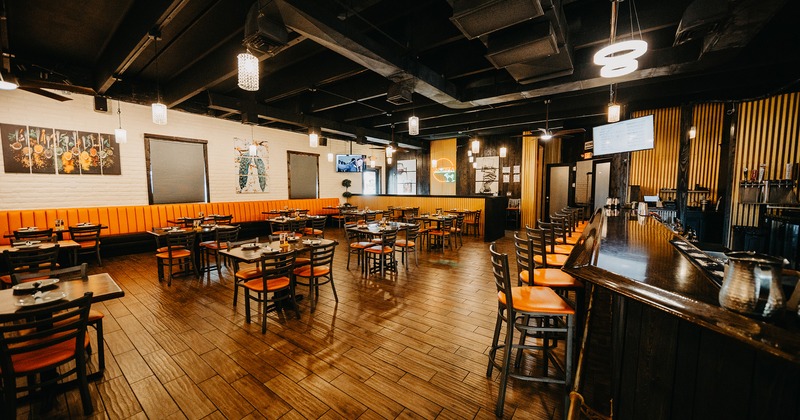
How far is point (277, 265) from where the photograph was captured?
3.16m

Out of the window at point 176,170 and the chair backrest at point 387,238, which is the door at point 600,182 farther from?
the window at point 176,170

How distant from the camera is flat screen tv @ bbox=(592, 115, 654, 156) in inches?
224

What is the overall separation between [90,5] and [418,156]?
10969 mm

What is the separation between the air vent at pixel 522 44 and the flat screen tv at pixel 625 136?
3.74 meters

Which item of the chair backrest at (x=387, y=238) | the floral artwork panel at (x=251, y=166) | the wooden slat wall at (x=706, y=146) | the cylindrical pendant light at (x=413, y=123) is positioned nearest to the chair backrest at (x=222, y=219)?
the floral artwork panel at (x=251, y=166)

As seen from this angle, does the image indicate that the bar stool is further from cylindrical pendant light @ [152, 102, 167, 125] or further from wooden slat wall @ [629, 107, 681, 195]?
wooden slat wall @ [629, 107, 681, 195]

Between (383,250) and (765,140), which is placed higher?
(765,140)

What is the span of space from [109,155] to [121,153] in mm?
213

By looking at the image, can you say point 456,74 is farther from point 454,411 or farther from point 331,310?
point 454,411

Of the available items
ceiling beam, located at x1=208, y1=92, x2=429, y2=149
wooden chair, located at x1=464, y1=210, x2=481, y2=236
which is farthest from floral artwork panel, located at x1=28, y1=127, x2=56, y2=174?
wooden chair, located at x1=464, y1=210, x2=481, y2=236

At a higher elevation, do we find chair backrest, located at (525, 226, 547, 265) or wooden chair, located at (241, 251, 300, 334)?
chair backrest, located at (525, 226, 547, 265)

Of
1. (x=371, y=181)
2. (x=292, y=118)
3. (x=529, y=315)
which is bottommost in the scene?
(x=529, y=315)

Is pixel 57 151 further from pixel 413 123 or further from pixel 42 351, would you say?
pixel 413 123

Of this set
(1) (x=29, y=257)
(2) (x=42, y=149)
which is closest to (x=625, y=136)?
(1) (x=29, y=257)
